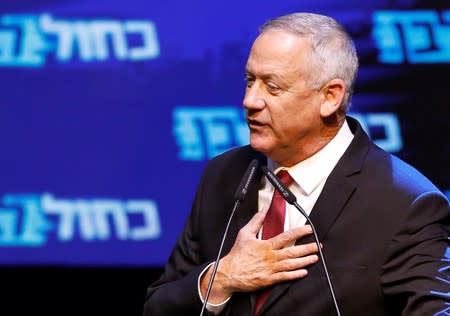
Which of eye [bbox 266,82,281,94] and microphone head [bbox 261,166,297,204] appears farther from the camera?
eye [bbox 266,82,281,94]

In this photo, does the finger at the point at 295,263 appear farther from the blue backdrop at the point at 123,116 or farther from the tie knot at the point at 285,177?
the blue backdrop at the point at 123,116

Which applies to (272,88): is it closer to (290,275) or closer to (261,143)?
(261,143)

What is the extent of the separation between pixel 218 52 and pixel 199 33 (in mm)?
111

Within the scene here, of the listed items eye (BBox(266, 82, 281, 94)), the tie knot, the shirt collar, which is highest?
eye (BBox(266, 82, 281, 94))

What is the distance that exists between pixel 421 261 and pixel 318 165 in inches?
16.1

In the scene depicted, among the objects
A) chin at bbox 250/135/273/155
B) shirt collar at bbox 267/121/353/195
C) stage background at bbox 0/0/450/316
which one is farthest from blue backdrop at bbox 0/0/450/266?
chin at bbox 250/135/273/155

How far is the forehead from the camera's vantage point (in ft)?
7.88

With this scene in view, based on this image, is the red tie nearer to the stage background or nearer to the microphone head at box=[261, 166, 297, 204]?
the microphone head at box=[261, 166, 297, 204]

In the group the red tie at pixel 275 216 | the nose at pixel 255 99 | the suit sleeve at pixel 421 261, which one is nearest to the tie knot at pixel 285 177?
the red tie at pixel 275 216

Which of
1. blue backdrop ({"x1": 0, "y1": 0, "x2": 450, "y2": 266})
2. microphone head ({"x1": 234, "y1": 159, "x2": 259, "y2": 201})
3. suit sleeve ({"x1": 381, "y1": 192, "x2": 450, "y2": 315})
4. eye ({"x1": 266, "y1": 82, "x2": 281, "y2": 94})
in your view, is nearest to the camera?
suit sleeve ({"x1": 381, "y1": 192, "x2": 450, "y2": 315})

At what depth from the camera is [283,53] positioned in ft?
7.88

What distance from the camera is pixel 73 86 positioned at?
407 cm

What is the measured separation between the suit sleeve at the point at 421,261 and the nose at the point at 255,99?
1.49 ft

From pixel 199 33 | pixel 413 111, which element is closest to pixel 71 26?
pixel 199 33
